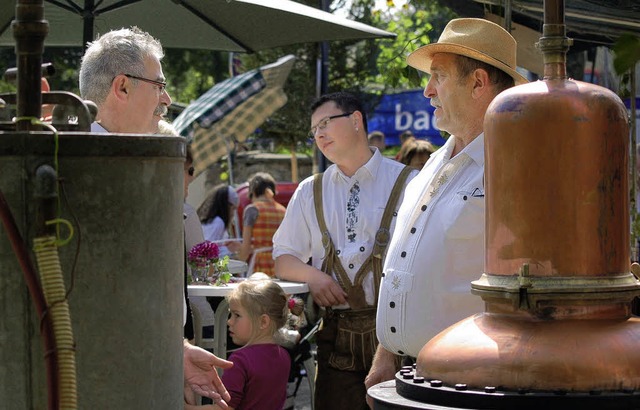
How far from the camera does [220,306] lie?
18.1ft

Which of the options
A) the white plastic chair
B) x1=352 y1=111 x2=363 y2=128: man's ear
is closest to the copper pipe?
x1=352 y1=111 x2=363 y2=128: man's ear

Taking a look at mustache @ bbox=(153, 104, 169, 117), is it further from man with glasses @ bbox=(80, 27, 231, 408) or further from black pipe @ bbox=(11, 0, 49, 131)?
black pipe @ bbox=(11, 0, 49, 131)

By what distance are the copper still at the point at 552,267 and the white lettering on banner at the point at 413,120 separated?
14.9 m

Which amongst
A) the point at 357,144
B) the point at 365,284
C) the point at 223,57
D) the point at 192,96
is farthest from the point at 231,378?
the point at 192,96

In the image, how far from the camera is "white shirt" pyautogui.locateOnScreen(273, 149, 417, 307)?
16.4ft

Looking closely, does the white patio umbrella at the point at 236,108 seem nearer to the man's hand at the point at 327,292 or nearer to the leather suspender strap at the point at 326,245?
the leather suspender strap at the point at 326,245

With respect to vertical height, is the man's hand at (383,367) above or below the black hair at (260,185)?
below

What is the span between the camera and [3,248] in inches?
73.8

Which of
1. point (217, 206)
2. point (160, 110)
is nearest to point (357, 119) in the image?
point (160, 110)

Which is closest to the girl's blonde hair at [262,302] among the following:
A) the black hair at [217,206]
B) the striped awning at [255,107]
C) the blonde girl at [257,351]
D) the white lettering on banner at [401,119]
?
the blonde girl at [257,351]

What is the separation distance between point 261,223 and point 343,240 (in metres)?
5.01

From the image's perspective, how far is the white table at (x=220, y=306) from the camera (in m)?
5.05

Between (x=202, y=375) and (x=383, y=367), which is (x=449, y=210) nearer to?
(x=383, y=367)

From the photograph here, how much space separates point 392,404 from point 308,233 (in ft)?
10.9
